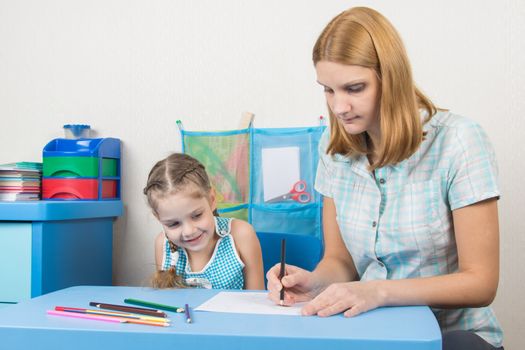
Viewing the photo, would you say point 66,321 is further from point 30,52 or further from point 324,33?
point 30,52

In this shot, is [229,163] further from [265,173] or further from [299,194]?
[299,194]

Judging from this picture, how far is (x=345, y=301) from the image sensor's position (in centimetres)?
88

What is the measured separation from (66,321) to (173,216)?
67 centimetres

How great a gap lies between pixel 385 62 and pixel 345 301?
478mm

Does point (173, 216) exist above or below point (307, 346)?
above

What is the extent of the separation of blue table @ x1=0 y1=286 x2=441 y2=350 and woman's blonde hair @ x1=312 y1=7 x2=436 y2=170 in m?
0.37

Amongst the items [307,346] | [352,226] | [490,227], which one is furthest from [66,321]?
[490,227]

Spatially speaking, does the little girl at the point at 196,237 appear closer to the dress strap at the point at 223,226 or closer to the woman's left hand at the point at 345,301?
the dress strap at the point at 223,226

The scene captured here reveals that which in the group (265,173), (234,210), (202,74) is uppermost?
(202,74)

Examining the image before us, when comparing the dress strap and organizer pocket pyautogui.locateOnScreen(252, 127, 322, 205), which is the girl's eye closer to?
the dress strap

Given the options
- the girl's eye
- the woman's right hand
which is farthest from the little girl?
the girl's eye

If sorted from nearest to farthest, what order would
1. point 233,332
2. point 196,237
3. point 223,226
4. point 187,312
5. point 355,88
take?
point 233,332 → point 187,312 → point 355,88 → point 196,237 → point 223,226

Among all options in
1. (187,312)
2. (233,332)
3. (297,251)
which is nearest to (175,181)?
(297,251)

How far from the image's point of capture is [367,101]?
1.14m
